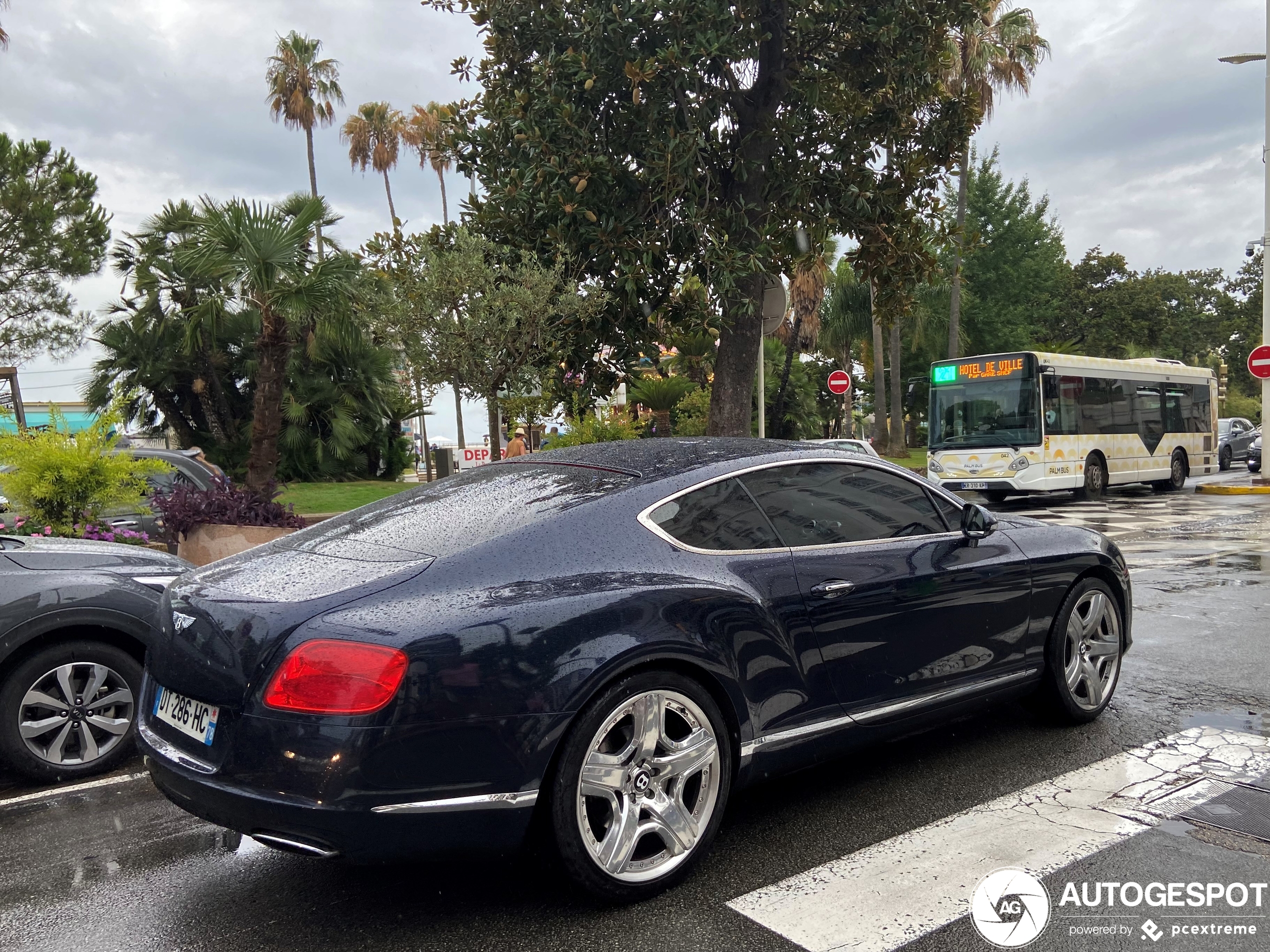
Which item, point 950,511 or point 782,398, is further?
point 782,398

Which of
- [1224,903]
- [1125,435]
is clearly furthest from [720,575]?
[1125,435]

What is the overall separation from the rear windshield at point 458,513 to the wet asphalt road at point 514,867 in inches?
39.7

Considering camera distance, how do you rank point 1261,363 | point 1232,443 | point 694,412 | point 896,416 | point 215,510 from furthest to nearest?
1. point 896,416
2. point 1232,443
3. point 694,412
4. point 1261,363
5. point 215,510

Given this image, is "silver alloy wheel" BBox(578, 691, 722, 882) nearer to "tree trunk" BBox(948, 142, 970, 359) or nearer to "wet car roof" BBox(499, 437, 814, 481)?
"wet car roof" BBox(499, 437, 814, 481)

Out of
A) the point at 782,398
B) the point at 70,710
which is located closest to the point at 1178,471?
the point at 782,398

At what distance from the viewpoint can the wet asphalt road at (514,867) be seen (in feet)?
9.48

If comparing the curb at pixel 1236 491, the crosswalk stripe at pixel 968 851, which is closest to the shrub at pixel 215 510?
the crosswalk stripe at pixel 968 851

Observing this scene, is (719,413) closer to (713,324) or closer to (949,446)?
(713,324)

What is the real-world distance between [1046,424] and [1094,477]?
7.12ft

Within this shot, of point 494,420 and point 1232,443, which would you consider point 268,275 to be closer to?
point 494,420

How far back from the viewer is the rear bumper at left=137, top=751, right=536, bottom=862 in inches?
105

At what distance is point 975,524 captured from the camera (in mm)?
4258

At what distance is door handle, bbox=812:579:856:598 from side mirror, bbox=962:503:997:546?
837mm
